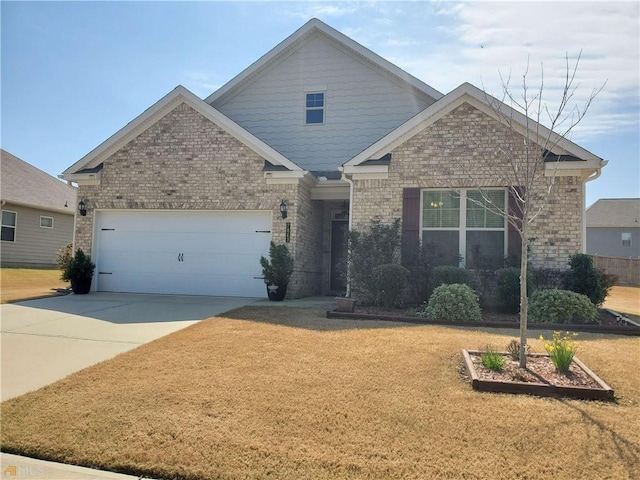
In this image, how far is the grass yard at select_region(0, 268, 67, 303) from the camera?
38.1 feet

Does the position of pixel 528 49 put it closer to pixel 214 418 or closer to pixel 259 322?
pixel 259 322

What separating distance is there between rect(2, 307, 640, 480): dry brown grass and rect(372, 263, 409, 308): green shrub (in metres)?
3.72

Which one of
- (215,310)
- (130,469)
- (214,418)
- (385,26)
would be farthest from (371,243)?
(130,469)

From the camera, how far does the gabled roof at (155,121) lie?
11.9m

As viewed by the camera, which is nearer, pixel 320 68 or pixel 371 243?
pixel 371 243

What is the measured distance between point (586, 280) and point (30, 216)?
24.3m

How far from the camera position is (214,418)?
3.71 metres

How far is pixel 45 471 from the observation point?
10.1 ft

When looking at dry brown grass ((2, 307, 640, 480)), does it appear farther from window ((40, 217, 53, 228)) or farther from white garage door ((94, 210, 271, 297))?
window ((40, 217, 53, 228))

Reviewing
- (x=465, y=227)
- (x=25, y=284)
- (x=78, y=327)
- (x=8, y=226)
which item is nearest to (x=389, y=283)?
(x=465, y=227)

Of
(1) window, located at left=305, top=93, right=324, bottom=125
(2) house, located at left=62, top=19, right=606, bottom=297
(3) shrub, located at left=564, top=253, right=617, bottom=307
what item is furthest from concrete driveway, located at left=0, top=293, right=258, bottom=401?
(3) shrub, located at left=564, top=253, right=617, bottom=307

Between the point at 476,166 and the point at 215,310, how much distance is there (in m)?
7.15

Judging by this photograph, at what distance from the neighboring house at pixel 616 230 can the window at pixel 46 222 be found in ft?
126

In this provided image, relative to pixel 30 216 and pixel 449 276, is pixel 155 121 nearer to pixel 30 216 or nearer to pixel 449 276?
pixel 449 276
